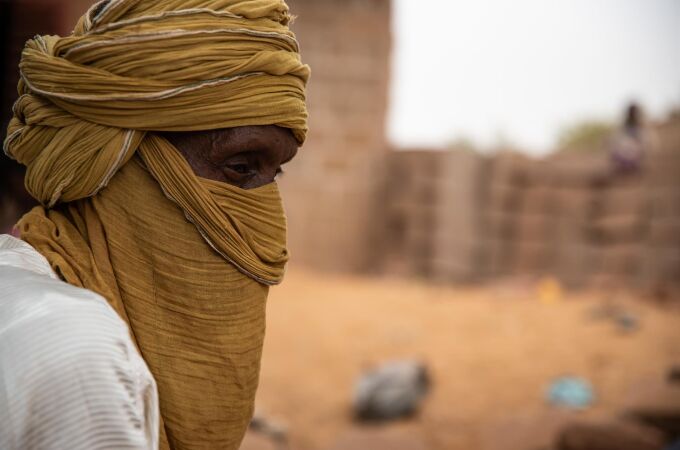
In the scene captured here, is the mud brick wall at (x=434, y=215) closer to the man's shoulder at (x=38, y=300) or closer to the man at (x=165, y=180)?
the man at (x=165, y=180)

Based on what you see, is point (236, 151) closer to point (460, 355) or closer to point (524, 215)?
point (460, 355)

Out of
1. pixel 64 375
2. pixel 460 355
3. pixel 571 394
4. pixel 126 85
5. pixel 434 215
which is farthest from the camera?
pixel 434 215

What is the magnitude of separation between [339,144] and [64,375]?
11973 mm

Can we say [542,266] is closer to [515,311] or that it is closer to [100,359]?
[515,311]

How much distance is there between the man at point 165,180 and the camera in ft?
4.50

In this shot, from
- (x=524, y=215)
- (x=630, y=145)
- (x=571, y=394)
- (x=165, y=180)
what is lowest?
(x=571, y=394)

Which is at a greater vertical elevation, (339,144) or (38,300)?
(38,300)

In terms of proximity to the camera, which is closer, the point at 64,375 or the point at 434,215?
the point at 64,375

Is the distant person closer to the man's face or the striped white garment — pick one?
the man's face

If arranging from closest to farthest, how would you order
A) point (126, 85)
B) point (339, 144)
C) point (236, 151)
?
point (126, 85) → point (236, 151) → point (339, 144)

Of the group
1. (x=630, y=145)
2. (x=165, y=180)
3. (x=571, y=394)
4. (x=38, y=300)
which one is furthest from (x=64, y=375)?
(x=630, y=145)

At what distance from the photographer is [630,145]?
37.3 ft

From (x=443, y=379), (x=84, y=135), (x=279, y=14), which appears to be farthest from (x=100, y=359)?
(x=443, y=379)

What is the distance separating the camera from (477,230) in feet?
40.1
